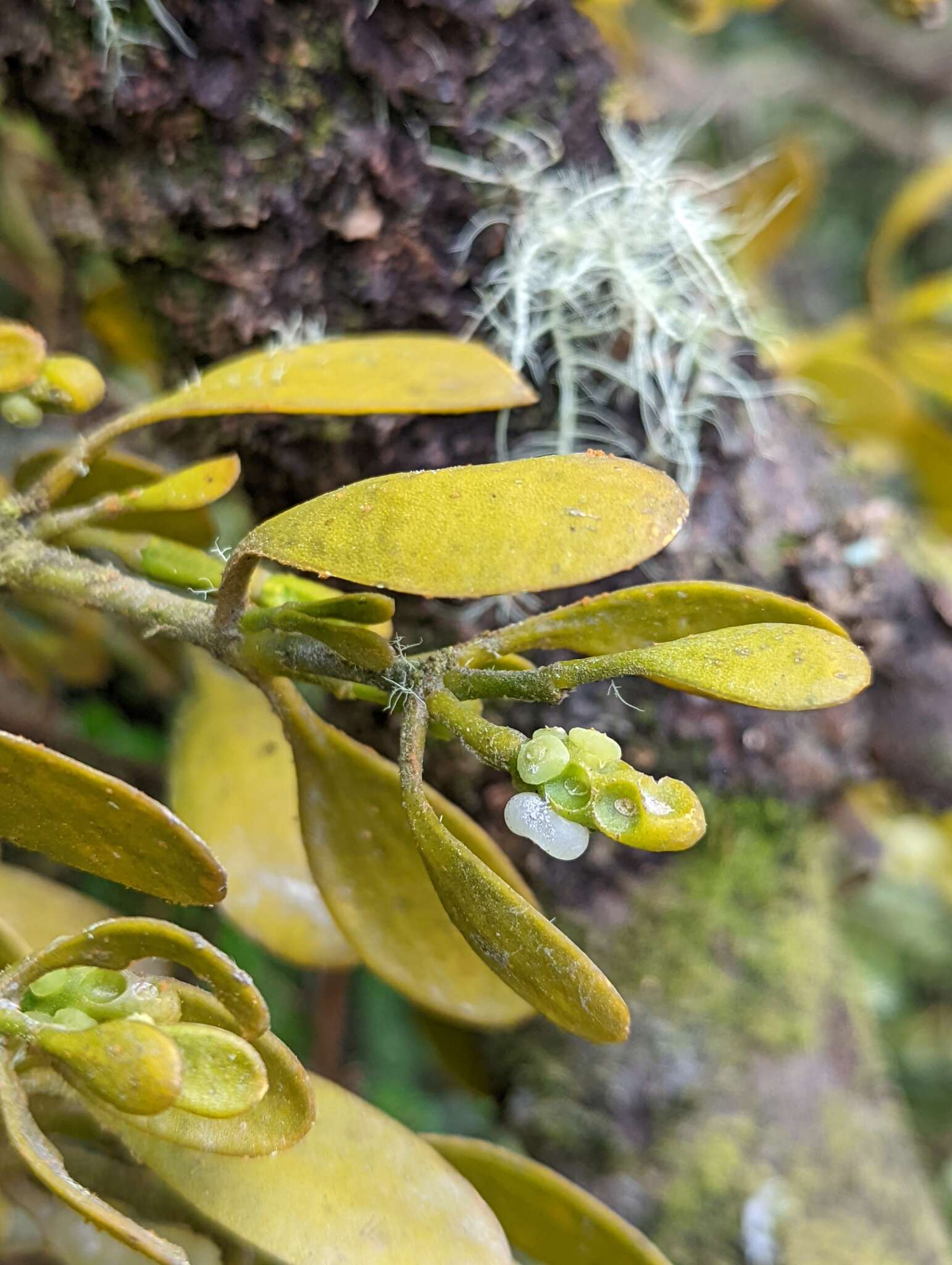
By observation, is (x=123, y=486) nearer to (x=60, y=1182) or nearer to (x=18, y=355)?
(x=18, y=355)

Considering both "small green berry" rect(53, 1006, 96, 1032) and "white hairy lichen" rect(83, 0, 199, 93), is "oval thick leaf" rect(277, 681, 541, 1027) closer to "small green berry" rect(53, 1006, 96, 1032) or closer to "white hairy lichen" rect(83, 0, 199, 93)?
"small green berry" rect(53, 1006, 96, 1032)

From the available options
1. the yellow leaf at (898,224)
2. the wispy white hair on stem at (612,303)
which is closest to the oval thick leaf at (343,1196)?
the wispy white hair on stem at (612,303)

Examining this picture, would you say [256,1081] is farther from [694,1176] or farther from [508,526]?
[694,1176]

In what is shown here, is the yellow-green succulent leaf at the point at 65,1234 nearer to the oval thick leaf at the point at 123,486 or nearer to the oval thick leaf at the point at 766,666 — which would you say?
the oval thick leaf at the point at 123,486

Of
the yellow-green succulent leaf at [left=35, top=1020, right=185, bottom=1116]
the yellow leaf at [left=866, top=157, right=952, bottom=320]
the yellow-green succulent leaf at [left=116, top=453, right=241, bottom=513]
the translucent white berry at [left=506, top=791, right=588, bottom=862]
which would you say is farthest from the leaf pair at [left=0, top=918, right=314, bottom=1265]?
the yellow leaf at [left=866, top=157, right=952, bottom=320]

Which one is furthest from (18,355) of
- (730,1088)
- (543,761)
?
(730,1088)
